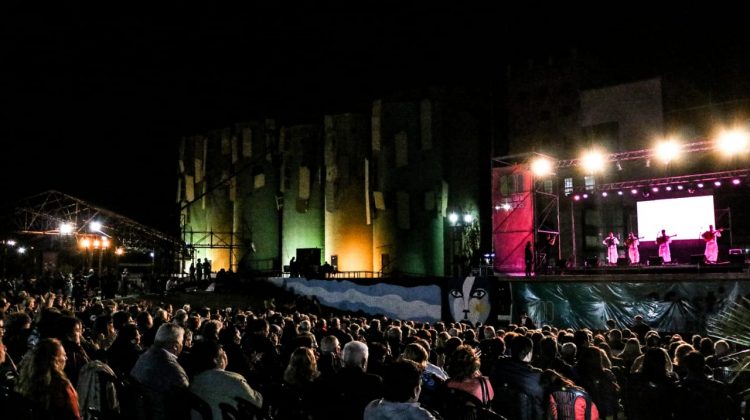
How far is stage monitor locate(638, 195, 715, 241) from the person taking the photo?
20594 millimetres

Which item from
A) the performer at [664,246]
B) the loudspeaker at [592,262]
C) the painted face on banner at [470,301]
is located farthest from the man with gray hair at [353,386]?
the performer at [664,246]

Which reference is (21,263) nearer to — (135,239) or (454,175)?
(135,239)

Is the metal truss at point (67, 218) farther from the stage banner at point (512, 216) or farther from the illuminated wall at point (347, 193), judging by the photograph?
the stage banner at point (512, 216)

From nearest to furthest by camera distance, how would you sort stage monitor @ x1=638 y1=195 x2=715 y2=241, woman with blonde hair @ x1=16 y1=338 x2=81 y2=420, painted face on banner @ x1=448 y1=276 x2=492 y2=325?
woman with blonde hair @ x1=16 y1=338 x2=81 y2=420
painted face on banner @ x1=448 y1=276 x2=492 y2=325
stage monitor @ x1=638 y1=195 x2=715 y2=241

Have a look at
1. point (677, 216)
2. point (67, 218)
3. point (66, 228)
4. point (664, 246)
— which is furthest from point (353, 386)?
point (67, 218)

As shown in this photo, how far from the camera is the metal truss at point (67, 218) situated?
81.3 feet

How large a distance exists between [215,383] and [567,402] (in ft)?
8.54

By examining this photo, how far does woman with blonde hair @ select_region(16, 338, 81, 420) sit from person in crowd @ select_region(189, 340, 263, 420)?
0.83m

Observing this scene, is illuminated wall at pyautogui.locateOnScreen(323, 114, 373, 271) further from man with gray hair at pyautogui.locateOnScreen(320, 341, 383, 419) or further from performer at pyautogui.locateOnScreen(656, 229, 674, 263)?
man with gray hair at pyautogui.locateOnScreen(320, 341, 383, 419)

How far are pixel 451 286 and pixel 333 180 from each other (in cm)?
1538

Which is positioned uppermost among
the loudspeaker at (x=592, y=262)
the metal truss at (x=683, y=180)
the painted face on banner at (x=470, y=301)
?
Answer: the metal truss at (x=683, y=180)

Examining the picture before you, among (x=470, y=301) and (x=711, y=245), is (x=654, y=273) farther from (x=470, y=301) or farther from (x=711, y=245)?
(x=470, y=301)

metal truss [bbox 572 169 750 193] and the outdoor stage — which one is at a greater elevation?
metal truss [bbox 572 169 750 193]

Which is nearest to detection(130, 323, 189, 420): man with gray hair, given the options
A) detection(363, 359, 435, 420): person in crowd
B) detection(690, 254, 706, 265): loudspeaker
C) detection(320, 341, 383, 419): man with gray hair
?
detection(320, 341, 383, 419): man with gray hair
